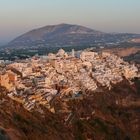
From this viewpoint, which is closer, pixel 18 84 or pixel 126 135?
pixel 126 135

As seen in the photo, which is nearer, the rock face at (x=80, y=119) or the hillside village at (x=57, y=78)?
the rock face at (x=80, y=119)

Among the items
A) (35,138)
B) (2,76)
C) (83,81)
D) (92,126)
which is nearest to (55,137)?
(35,138)

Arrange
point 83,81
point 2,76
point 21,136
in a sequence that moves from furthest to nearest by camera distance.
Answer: point 83,81, point 2,76, point 21,136

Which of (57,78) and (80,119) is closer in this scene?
(80,119)

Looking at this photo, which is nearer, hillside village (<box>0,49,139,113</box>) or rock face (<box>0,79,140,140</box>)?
rock face (<box>0,79,140,140</box>)

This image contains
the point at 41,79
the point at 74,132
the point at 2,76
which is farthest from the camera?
the point at 41,79

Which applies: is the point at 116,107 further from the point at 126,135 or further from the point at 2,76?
the point at 2,76

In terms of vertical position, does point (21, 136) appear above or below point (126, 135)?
above

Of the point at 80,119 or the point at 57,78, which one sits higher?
the point at 57,78
